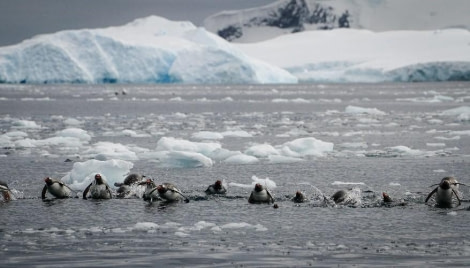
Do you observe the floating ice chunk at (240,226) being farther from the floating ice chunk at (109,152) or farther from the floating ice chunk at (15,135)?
the floating ice chunk at (15,135)

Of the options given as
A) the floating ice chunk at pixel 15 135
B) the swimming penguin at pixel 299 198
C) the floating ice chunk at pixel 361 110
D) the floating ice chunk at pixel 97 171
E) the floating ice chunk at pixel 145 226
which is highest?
the floating ice chunk at pixel 361 110

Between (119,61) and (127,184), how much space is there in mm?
83652

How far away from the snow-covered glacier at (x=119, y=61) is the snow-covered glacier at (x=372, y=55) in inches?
723

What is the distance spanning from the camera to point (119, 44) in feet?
322

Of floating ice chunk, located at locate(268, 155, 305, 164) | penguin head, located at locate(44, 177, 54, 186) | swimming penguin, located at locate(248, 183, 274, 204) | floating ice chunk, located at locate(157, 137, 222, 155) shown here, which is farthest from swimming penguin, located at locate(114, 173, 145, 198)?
floating ice chunk, located at locate(157, 137, 222, 155)

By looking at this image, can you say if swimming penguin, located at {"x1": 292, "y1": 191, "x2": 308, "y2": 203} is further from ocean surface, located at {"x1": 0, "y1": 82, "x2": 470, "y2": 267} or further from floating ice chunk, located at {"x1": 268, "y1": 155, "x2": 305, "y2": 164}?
floating ice chunk, located at {"x1": 268, "y1": 155, "x2": 305, "y2": 164}

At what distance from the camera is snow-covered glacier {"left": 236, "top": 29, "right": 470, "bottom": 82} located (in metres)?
120

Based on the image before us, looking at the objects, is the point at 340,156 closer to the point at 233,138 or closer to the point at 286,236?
the point at 233,138

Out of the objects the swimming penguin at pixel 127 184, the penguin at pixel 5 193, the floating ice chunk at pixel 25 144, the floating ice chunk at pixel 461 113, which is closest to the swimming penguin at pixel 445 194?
the swimming penguin at pixel 127 184

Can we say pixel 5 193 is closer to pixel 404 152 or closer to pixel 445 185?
pixel 445 185

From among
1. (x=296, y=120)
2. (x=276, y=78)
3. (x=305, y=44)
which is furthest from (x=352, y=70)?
(x=296, y=120)

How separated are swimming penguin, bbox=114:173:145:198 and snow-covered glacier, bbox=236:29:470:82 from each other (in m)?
101

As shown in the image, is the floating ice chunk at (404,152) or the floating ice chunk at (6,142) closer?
the floating ice chunk at (404,152)

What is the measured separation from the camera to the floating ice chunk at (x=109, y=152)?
963 inches
